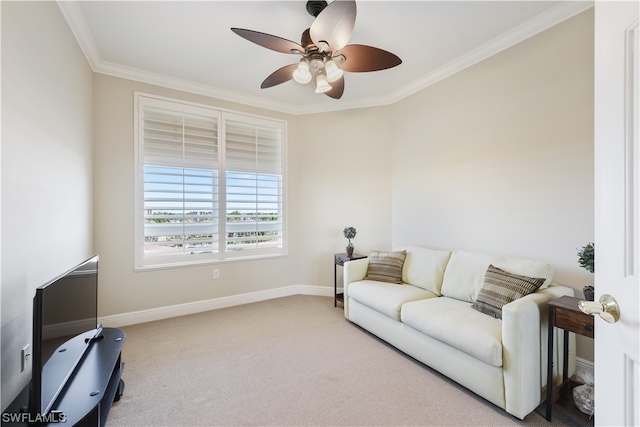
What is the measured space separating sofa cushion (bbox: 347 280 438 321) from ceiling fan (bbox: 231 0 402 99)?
1.94 m

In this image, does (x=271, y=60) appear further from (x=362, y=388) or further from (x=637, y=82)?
(x=362, y=388)

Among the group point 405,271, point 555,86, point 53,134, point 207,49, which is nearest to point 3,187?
point 53,134

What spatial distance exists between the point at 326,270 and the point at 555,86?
10.4 ft

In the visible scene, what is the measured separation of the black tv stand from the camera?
117 cm

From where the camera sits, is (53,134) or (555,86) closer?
(53,134)

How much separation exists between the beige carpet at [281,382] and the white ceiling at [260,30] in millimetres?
2822

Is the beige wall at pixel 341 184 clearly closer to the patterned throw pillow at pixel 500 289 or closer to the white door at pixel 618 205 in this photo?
the patterned throw pillow at pixel 500 289

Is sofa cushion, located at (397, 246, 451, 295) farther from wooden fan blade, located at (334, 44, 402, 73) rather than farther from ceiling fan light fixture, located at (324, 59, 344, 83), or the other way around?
ceiling fan light fixture, located at (324, 59, 344, 83)

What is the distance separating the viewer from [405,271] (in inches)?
117

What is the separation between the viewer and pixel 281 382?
2012 mm

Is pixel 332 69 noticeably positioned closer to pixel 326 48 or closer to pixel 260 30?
pixel 326 48

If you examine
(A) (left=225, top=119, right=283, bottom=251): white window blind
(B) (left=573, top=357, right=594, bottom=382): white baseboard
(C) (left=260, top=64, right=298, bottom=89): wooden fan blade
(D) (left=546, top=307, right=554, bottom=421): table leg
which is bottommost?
(B) (left=573, top=357, right=594, bottom=382): white baseboard

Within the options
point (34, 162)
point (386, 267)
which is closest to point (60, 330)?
point (34, 162)

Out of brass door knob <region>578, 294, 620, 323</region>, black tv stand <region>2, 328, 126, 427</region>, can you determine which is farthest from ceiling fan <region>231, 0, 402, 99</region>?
black tv stand <region>2, 328, 126, 427</region>
